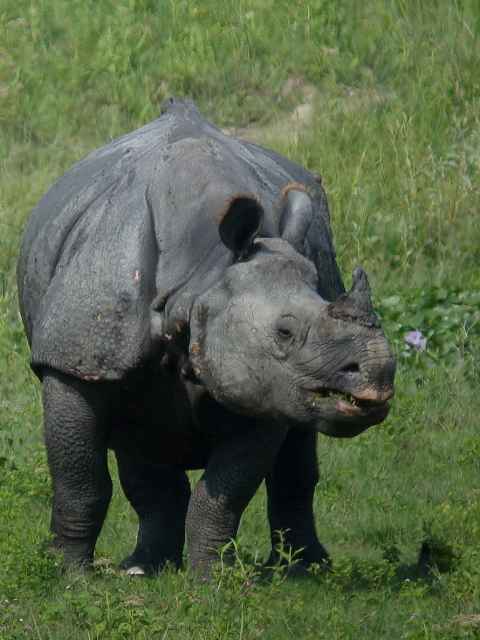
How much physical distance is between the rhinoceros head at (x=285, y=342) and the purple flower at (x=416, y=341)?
493 centimetres

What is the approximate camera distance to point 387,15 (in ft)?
53.3

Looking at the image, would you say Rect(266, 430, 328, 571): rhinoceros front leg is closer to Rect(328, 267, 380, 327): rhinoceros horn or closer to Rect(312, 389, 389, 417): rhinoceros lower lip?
Rect(312, 389, 389, 417): rhinoceros lower lip

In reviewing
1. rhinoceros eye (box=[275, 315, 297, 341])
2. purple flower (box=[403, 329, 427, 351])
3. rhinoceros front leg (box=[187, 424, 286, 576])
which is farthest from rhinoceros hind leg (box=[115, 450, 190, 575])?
purple flower (box=[403, 329, 427, 351])

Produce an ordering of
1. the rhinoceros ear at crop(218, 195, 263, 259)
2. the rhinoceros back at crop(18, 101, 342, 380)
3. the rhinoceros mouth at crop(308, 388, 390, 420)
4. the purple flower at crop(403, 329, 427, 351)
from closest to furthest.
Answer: the rhinoceros mouth at crop(308, 388, 390, 420) < the rhinoceros ear at crop(218, 195, 263, 259) < the rhinoceros back at crop(18, 101, 342, 380) < the purple flower at crop(403, 329, 427, 351)

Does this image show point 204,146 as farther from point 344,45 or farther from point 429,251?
point 344,45

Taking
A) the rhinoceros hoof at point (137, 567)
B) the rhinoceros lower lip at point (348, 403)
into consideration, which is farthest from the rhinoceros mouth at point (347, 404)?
the rhinoceros hoof at point (137, 567)

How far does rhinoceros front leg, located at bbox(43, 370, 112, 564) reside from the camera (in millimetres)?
7906

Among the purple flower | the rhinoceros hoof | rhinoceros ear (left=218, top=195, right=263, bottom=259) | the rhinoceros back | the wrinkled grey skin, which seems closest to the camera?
the wrinkled grey skin

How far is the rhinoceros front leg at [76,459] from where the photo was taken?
7.91 meters

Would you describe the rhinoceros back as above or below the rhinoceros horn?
below

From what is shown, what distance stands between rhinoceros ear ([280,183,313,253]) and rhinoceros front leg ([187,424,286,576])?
80cm

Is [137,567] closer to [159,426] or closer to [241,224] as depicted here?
[159,426]


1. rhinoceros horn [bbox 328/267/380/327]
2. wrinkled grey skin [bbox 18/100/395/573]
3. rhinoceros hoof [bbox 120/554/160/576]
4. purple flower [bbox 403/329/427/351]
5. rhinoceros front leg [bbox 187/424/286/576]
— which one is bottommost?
purple flower [bbox 403/329/427/351]

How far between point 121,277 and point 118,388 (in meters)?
0.48
